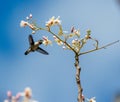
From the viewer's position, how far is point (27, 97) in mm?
2525

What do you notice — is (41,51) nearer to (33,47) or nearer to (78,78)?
(33,47)

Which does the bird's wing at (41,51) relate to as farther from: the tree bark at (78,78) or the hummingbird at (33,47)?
the tree bark at (78,78)

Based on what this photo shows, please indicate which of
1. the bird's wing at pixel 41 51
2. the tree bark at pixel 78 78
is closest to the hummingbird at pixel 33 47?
the bird's wing at pixel 41 51

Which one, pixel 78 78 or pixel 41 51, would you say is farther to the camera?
pixel 41 51

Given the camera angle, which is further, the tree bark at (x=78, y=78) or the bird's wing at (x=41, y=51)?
the bird's wing at (x=41, y=51)

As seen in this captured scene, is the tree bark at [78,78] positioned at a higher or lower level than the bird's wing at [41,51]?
lower

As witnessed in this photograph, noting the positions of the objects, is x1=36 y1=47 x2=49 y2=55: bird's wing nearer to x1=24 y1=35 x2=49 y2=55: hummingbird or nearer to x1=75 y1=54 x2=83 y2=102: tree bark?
x1=24 y1=35 x2=49 y2=55: hummingbird

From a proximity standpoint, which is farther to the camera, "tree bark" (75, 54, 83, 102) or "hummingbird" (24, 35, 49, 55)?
"hummingbird" (24, 35, 49, 55)

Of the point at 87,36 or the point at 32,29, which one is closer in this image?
the point at 87,36

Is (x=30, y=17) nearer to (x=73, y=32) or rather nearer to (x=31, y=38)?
(x=73, y=32)

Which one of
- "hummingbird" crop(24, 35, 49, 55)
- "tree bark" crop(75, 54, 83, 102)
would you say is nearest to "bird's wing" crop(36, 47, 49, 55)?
"hummingbird" crop(24, 35, 49, 55)

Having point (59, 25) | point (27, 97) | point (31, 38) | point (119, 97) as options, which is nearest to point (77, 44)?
point (59, 25)

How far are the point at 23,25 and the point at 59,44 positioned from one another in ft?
1.60

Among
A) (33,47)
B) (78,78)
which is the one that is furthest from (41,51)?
(78,78)
